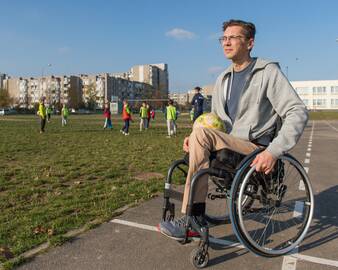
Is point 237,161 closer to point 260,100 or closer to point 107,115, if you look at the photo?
point 260,100

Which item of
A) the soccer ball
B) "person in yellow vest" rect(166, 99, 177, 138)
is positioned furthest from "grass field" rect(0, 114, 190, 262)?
"person in yellow vest" rect(166, 99, 177, 138)

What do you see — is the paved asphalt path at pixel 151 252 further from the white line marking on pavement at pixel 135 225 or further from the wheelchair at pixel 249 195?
the wheelchair at pixel 249 195

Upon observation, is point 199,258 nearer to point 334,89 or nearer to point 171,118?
point 171,118

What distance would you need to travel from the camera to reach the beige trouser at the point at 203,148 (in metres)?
3.24

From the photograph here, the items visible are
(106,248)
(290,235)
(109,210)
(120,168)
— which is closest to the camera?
(106,248)

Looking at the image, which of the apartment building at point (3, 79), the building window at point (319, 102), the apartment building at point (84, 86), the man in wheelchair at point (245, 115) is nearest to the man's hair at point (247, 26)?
the man in wheelchair at point (245, 115)

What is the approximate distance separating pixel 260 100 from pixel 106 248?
1975 mm

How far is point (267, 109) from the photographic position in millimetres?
3510

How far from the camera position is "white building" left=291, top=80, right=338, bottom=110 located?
13088 centimetres

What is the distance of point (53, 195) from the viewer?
19.1 ft

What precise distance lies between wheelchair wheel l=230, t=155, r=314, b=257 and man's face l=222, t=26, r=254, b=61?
105 centimetres

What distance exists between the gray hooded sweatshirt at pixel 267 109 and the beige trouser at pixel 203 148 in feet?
0.65

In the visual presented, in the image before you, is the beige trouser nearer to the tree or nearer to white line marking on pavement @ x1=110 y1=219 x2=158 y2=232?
white line marking on pavement @ x1=110 y1=219 x2=158 y2=232

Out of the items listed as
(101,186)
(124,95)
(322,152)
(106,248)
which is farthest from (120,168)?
(124,95)
